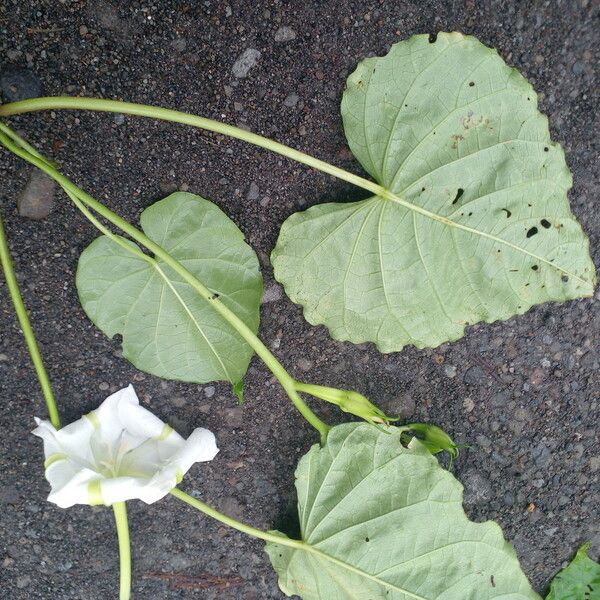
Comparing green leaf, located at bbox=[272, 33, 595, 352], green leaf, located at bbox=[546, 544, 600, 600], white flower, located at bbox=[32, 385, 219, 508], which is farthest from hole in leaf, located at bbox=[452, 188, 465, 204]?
green leaf, located at bbox=[546, 544, 600, 600]

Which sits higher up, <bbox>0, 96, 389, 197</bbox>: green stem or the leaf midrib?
<bbox>0, 96, 389, 197</bbox>: green stem

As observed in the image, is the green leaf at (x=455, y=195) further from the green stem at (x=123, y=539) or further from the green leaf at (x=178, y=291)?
the green stem at (x=123, y=539)

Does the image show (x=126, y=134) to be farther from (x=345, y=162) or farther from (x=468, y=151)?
(x=468, y=151)

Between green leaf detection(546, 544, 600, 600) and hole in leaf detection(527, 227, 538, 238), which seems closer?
hole in leaf detection(527, 227, 538, 238)

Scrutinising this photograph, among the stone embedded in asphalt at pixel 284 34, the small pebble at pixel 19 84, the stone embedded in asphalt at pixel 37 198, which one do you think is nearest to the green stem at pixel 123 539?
the stone embedded in asphalt at pixel 37 198

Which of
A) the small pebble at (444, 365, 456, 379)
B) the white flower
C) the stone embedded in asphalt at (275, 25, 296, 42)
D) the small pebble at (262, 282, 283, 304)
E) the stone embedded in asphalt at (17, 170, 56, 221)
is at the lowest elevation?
the white flower

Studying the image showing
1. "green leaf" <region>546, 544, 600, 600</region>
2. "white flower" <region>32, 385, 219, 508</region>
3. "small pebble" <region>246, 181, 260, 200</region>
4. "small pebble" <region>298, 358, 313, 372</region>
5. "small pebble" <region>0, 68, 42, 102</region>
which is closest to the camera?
"white flower" <region>32, 385, 219, 508</region>

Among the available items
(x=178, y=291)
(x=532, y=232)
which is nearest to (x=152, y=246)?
(x=178, y=291)

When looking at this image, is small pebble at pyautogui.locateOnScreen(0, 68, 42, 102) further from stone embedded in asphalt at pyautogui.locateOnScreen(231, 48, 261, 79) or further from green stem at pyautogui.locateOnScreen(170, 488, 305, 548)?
green stem at pyautogui.locateOnScreen(170, 488, 305, 548)
